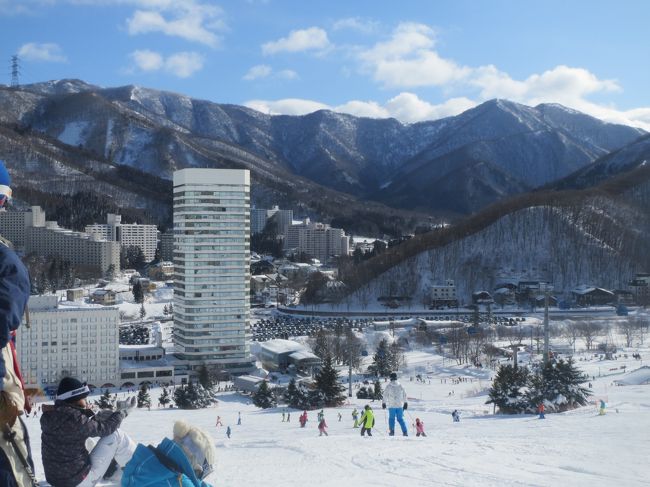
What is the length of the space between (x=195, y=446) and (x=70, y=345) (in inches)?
1396

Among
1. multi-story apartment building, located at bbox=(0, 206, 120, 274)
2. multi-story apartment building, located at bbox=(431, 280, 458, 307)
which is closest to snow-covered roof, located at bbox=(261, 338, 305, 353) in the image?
multi-story apartment building, located at bbox=(431, 280, 458, 307)

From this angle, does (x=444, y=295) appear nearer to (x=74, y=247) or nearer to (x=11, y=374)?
(x=74, y=247)

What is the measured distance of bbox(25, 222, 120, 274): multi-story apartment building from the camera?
80.4 m

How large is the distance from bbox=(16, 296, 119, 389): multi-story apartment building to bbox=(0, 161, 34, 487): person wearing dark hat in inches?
1378

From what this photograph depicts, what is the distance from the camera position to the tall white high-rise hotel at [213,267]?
40250 mm

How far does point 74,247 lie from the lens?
8300 centimetres

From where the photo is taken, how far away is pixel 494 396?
1805 cm

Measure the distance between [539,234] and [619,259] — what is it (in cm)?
881

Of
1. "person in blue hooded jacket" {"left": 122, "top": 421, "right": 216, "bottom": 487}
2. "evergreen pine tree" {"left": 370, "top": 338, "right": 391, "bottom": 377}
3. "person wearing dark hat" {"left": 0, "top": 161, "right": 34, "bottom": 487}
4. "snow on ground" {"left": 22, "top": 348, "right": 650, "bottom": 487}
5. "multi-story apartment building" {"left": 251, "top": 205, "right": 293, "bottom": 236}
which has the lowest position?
"evergreen pine tree" {"left": 370, "top": 338, "right": 391, "bottom": 377}

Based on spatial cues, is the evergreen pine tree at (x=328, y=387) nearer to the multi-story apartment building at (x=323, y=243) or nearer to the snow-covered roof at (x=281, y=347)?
the snow-covered roof at (x=281, y=347)

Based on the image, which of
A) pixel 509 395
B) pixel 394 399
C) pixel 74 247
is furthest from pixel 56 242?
pixel 394 399

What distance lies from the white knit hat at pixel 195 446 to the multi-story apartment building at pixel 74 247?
3093 inches

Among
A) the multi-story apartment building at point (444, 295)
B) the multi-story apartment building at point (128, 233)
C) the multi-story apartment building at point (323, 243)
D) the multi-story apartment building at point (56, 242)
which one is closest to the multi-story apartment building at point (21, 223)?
the multi-story apartment building at point (56, 242)

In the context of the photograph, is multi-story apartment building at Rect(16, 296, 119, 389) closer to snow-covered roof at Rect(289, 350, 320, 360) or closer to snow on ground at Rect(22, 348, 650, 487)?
snow-covered roof at Rect(289, 350, 320, 360)
